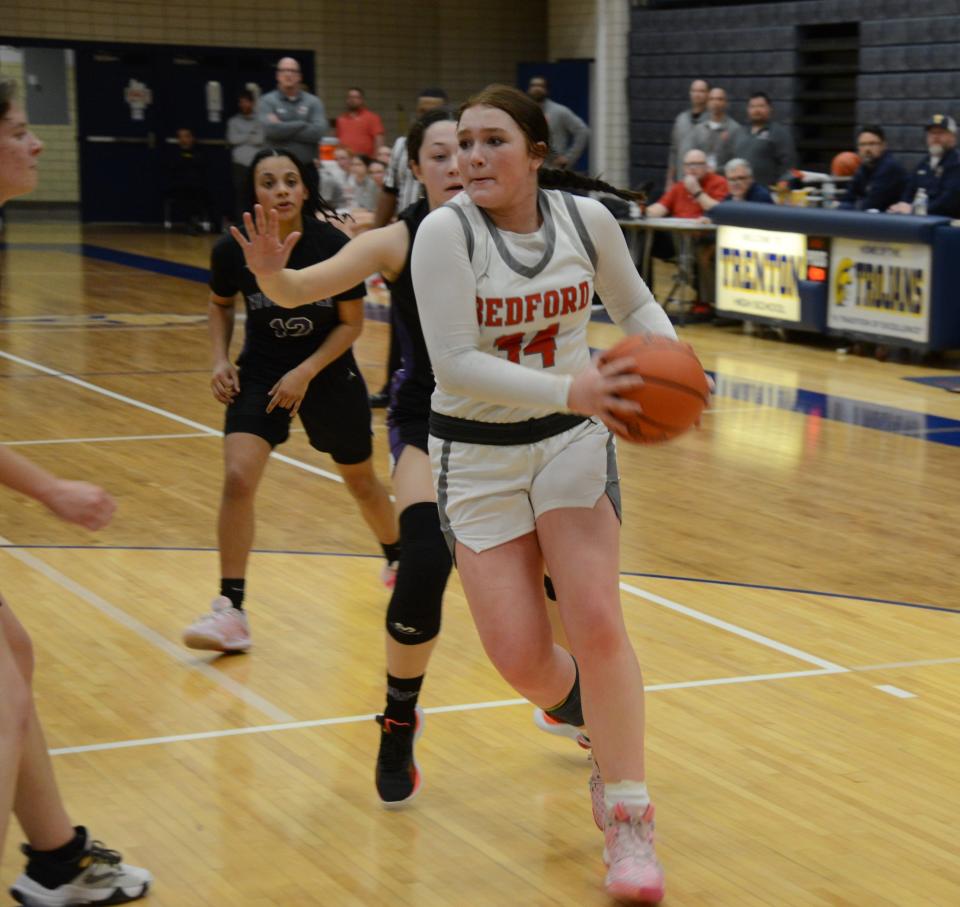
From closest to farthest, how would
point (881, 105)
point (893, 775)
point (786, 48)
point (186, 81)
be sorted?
point (893, 775) → point (881, 105) → point (786, 48) → point (186, 81)

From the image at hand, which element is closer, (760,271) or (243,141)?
(760,271)

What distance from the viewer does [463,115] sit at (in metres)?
3.29

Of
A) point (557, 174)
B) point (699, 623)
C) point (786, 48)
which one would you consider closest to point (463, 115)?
point (557, 174)

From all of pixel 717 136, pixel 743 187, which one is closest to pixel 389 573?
pixel 743 187

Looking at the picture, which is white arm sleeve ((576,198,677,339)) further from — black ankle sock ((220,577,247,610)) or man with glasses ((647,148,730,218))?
man with glasses ((647,148,730,218))

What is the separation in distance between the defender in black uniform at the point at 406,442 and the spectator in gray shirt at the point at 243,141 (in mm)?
11655

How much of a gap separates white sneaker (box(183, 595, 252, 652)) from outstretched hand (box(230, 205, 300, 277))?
5.41ft

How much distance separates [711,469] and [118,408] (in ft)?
12.1

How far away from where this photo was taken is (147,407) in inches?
379

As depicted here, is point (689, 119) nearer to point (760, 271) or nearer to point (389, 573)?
point (760, 271)

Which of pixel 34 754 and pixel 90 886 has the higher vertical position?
pixel 34 754

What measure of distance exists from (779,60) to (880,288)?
7.92m

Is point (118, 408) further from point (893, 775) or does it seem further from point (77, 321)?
point (893, 775)

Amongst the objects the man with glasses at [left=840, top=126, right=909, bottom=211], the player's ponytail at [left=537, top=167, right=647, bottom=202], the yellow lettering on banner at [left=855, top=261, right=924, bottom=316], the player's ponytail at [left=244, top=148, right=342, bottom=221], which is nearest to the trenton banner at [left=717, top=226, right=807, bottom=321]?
the yellow lettering on banner at [left=855, top=261, right=924, bottom=316]
